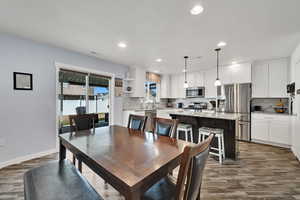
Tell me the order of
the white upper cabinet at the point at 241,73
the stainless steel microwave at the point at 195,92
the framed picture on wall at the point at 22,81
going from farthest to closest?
the stainless steel microwave at the point at 195,92 → the white upper cabinet at the point at 241,73 → the framed picture on wall at the point at 22,81

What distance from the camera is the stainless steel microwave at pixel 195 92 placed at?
528 cm

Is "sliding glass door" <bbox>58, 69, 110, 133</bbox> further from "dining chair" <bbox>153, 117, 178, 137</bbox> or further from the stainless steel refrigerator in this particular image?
the stainless steel refrigerator

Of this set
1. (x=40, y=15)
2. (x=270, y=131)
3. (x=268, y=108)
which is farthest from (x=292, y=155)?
(x=40, y=15)

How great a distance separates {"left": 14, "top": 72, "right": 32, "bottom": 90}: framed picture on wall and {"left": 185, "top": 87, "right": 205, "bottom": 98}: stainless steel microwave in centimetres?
501

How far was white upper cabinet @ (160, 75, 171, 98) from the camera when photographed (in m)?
6.30

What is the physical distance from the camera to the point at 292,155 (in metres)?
3.12

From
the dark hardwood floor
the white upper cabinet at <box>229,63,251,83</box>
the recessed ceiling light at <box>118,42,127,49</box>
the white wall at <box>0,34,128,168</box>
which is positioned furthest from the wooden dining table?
the white upper cabinet at <box>229,63,251,83</box>

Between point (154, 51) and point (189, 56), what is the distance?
1046 millimetres

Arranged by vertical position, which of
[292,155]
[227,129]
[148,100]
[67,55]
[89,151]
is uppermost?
[67,55]

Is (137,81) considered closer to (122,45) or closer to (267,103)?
(122,45)

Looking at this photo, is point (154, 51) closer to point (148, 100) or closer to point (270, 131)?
point (148, 100)

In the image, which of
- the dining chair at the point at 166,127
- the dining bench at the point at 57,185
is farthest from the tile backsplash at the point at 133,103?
the dining bench at the point at 57,185

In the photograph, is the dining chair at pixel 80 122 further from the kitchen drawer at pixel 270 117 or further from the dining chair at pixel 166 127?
the kitchen drawer at pixel 270 117

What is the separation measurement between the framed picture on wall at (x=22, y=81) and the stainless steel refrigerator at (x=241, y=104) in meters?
5.31
